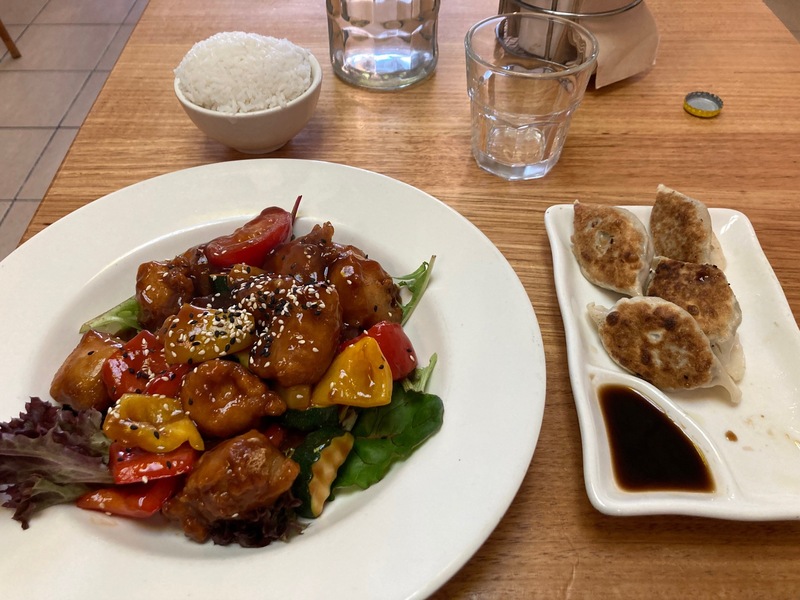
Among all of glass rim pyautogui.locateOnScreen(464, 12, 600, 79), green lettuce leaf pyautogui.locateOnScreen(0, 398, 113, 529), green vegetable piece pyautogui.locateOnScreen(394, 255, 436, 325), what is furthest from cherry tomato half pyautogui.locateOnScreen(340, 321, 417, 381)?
glass rim pyautogui.locateOnScreen(464, 12, 600, 79)

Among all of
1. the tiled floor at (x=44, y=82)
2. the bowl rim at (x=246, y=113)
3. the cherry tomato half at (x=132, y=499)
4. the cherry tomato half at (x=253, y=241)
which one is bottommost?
the tiled floor at (x=44, y=82)

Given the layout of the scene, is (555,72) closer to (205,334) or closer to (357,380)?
(357,380)

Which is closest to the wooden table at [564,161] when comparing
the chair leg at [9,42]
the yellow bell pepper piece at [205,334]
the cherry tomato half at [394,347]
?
the cherry tomato half at [394,347]

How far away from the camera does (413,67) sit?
248cm

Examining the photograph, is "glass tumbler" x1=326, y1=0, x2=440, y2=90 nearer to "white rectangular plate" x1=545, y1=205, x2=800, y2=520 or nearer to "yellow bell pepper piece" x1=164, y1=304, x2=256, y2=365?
"white rectangular plate" x1=545, y1=205, x2=800, y2=520

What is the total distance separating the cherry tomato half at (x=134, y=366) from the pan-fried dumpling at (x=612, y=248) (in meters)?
1.17

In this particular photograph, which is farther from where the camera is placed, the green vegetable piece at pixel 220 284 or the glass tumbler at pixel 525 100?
the glass tumbler at pixel 525 100

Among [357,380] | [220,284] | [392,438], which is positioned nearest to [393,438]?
[392,438]

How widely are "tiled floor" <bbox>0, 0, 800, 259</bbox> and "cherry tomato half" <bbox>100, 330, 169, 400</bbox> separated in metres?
3.02

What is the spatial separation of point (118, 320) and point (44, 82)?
4672 mm

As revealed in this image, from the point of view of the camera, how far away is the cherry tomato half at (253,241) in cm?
157

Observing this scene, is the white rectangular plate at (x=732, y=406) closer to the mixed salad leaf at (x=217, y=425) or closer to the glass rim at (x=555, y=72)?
the mixed salad leaf at (x=217, y=425)

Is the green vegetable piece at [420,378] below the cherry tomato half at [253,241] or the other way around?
→ below

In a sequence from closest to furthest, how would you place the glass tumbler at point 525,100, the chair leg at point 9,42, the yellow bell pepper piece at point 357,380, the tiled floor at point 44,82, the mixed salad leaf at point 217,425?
the mixed salad leaf at point 217,425
the yellow bell pepper piece at point 357,380
the glass tumbler at point 525,100
the tiled floor at point 44,82
the chair leg at point 9,42
